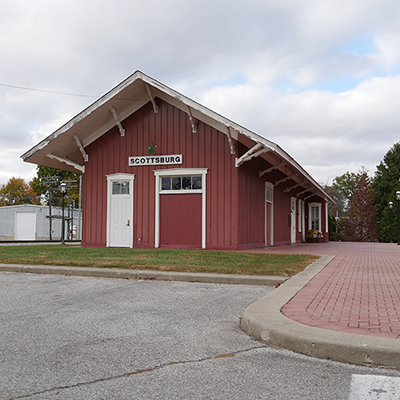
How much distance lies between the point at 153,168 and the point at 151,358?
41.3ft

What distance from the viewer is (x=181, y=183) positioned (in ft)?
51.5

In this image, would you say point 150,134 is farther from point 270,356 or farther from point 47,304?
point 270,356

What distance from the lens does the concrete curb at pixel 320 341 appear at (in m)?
3.50

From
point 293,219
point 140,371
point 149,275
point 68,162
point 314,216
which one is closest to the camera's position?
point 140,371

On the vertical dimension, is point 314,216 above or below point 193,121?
below

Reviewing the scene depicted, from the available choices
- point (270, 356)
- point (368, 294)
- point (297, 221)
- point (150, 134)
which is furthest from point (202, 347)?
point (297, 221)

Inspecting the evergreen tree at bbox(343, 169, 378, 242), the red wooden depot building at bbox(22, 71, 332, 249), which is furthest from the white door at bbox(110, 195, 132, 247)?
the evergreen tree at bbox(343, 169, 378, 242)

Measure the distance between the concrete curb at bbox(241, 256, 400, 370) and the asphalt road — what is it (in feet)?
0.33

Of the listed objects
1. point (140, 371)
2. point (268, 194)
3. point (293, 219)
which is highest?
point (268, 194)

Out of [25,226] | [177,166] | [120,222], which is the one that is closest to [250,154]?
[177,166]

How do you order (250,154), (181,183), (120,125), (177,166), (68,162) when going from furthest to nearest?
1. (68,162)
2. (120,125)
3. (181,183)
4. (177,166)
5. (250,154)

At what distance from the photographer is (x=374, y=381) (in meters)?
3.15

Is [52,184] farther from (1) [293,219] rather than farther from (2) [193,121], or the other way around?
(2) [193,121]

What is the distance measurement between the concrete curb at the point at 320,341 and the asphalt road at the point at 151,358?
100 millimetres
